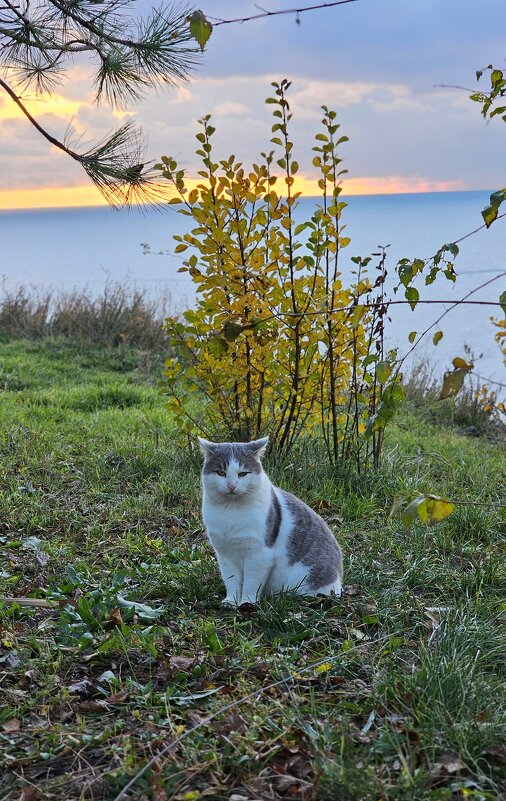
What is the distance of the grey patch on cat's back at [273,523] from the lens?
3818mm

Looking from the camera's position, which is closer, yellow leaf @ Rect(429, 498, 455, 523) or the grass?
yellow leaf @ Rect(429, 498, 455, 523)

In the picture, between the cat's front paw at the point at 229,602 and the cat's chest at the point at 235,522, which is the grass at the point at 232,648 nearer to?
the cat's front paw at the point at 229,602

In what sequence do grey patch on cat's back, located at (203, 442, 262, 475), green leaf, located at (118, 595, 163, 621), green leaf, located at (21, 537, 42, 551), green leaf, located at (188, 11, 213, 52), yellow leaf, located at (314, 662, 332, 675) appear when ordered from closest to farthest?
green leaf, located at (188, 11, 213, 52) → yellow leaf, located at (314, 662, 332, 675) → green leaf, located at (118, 595, 163, 621) → grey patch on cat's back, located at (203, 442, 262, 475) → green leaf, located at (21, 537, 42, 551)

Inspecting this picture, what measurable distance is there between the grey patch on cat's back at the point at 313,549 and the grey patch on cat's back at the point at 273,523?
77mm

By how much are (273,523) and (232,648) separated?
2.50ft

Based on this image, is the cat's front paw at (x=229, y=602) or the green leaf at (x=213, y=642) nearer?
the green leaf at (x=213, y=642)

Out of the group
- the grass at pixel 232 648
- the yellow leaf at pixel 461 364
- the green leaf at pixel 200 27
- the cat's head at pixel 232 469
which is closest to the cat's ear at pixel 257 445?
the cat's head at pixel 232 469

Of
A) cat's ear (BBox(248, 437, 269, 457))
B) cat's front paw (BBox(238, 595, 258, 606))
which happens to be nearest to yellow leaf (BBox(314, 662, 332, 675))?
cat's front paw (BBox(238, 595, 258, 606))

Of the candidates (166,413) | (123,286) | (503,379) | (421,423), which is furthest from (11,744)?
(123,286)

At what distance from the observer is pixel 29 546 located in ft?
14.9

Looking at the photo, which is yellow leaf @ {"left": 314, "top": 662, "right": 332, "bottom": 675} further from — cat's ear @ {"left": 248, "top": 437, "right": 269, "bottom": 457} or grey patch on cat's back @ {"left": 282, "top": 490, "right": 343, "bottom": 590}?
cat's ear @ {"left": 248, "top": 437, "right": 269, "bottom": 457}

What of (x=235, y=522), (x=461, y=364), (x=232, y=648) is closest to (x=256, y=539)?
(x=235, y=522)

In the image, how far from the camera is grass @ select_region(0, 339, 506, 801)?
2.42 m

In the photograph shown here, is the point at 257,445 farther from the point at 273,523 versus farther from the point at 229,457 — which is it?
the point at 273,523
